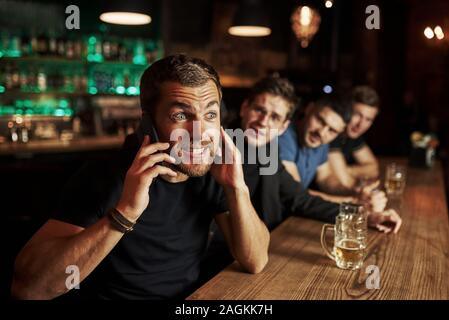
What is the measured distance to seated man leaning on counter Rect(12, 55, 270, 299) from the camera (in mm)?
1303

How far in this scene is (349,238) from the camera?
5.17 ft

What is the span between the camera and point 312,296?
1280 mm

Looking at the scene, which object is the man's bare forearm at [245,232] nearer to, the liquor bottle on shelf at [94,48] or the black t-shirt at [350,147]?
the black t-shirt at [350,147]

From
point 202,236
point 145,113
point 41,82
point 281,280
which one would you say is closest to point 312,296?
point 281,280

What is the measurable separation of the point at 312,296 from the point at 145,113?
0.78m

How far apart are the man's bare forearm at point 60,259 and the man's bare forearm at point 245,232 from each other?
406 mm

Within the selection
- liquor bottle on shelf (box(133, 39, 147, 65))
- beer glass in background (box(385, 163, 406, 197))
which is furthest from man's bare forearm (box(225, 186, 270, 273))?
liquor bottle on shelf (box(133, 39, 147, 65))

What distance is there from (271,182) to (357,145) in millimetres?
2162

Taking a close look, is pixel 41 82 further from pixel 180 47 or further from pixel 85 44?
pixel 180 47

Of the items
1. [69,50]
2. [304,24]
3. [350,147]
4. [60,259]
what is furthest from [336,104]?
[69,50]

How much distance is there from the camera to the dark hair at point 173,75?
59.2 inches

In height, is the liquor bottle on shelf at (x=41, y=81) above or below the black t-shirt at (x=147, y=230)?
above

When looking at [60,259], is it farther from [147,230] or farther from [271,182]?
[271,182]

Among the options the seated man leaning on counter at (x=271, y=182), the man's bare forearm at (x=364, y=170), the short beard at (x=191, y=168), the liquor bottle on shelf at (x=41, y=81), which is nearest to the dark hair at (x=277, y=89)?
the seated man leaning on counter at (x=271, y=182)
